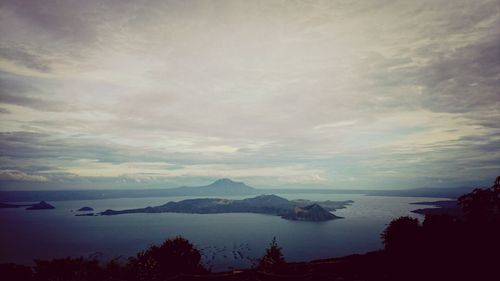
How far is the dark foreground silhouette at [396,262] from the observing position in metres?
31.6

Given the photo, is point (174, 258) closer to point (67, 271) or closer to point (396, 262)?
point (67, 271)

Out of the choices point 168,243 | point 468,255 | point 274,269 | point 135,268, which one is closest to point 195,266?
point 168,243

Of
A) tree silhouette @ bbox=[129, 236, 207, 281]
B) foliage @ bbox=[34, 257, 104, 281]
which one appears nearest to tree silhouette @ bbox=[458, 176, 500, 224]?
tree silhouette @ bbox=[129, 236, 207, 281]

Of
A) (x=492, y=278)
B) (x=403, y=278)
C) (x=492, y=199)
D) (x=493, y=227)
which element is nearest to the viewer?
(x=492, y=278)

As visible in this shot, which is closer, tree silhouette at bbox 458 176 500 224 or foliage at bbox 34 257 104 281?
tree silhouette at bbox 458 176 500 224

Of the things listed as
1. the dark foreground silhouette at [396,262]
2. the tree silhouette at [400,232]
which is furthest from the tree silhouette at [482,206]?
the tree silhouette at [400,232]

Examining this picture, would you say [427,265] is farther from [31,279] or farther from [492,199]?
[31,279]

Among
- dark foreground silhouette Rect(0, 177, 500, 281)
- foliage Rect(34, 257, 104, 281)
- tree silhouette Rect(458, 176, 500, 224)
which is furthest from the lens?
foliage Rect(34, 257, 104, 281)

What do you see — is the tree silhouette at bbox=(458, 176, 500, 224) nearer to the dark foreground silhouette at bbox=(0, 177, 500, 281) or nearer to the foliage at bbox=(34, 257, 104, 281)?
the dark foreground silhouette at bbox=(0, 177, 500, 281)

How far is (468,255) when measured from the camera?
34531 mm

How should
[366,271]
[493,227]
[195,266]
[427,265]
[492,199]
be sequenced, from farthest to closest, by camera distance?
[195,266]
[492,199]
[493,227]
[366,271]
[427,265]

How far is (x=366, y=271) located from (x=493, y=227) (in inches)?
961

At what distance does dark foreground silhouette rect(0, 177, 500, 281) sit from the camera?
1244 inches

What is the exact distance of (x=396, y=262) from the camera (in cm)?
3866
